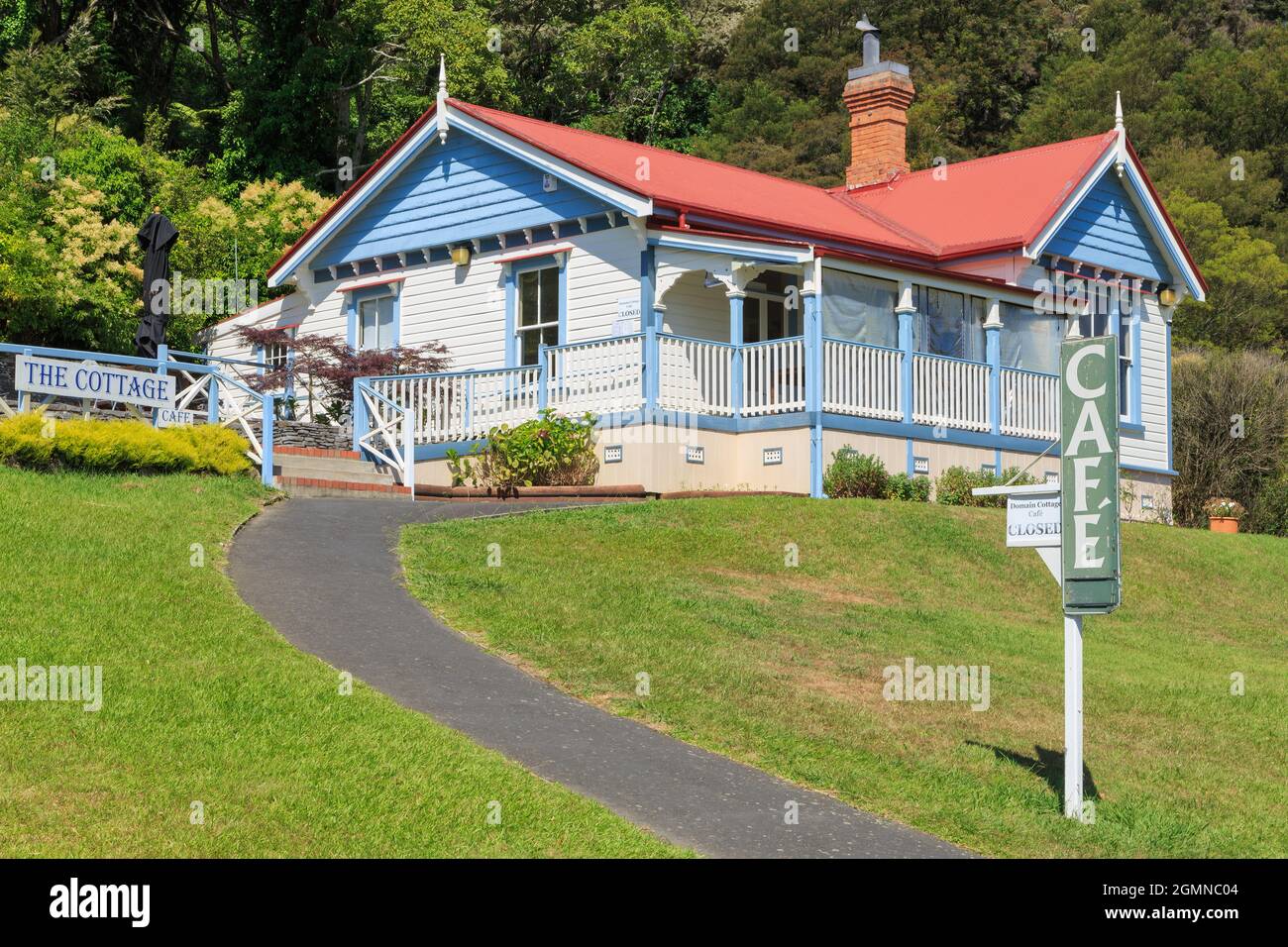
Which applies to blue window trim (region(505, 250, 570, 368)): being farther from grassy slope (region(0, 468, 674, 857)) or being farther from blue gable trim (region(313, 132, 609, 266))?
grassy slope (region(0, 468, 674, 857))

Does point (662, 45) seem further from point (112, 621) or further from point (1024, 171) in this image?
point (112, 621)

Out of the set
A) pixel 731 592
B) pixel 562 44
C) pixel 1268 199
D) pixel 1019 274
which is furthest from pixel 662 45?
pixel 731 592

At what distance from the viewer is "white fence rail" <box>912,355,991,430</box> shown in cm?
2288

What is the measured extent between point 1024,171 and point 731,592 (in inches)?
622

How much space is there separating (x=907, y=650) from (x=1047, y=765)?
2.78m

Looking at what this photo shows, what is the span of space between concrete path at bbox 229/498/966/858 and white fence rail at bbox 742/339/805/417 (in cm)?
687

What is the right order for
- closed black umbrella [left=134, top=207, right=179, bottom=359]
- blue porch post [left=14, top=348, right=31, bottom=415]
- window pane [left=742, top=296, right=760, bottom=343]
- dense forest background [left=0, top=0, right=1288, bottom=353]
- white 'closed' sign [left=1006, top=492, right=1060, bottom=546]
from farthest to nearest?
dense forest background [left=0, top=0, right=1288, bottom=353], window pane [left=742, top=296, right=760, bottom=343], closed black umbrella [left=134, top=207, right=179, bottom=359], blue porch post [left=14, top=348, right=31, bottom=415], white 'closed' sign [left=1006, top=492, right=1060, bottom=546]

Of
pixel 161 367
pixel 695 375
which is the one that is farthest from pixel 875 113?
pixel 161 367

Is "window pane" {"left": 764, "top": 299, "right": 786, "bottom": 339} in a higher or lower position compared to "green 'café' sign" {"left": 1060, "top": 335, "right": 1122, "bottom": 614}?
higher

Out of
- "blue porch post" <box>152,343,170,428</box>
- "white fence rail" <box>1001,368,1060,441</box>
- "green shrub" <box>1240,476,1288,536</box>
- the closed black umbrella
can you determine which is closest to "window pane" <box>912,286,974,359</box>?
"white fence rail" <box>1001,368,1060,441</box>

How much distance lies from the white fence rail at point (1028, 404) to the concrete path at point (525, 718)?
10805 millimetres

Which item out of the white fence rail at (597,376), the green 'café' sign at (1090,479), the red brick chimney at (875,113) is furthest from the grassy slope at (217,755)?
the red brick chimney at (875,113)

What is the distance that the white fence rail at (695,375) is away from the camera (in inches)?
864

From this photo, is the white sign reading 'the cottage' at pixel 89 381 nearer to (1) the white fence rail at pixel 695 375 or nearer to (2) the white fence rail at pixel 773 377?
(1) the white fence rail at pixel 695 375
